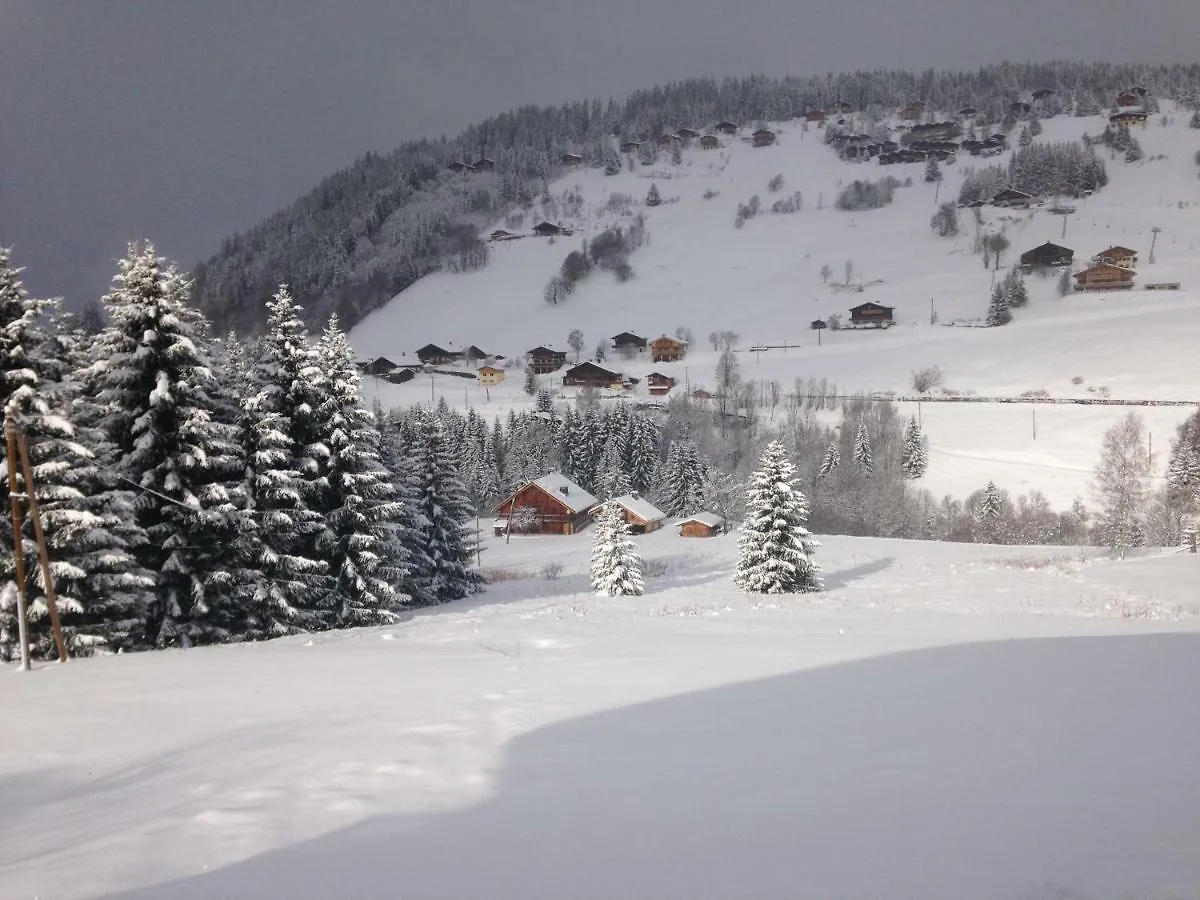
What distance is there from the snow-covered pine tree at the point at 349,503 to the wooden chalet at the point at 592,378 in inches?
2976

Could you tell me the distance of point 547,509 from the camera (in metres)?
60.2

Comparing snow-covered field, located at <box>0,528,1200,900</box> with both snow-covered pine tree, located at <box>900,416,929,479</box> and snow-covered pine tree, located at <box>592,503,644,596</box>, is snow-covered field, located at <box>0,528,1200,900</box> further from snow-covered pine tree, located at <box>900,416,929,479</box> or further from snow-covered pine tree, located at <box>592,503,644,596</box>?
snow-covered pine tree, located at <box>900,416,929,479</box>

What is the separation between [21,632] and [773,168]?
19208cm

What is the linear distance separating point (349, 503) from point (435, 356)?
9975cm

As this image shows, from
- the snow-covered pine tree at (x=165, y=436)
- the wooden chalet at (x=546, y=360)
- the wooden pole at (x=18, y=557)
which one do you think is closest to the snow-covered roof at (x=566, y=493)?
the snow-covered pine tree at (x=165, y=436)

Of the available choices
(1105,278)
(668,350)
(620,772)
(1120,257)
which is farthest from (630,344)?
(620,772)

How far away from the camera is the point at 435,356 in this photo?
116062 mm

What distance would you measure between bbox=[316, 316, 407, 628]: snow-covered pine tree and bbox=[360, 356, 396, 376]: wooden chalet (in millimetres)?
92642

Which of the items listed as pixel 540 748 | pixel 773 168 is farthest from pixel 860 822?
pixel 773 168

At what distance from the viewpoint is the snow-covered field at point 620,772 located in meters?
4.23

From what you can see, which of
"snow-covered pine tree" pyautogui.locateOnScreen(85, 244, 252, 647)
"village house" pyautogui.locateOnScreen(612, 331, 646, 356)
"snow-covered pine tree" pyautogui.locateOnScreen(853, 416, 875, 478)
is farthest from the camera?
"village house" pyautogui.locateOnScreen(612, 331, 646, 356)

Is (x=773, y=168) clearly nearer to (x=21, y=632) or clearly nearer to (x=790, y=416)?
(x=790, y=416)

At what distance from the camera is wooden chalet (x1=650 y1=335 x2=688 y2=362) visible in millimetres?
107562

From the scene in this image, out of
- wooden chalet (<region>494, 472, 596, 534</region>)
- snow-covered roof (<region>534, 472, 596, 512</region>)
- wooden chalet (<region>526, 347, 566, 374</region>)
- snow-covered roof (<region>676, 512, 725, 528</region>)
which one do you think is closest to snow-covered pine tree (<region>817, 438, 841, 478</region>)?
snow-covered roof (<region>676, 512, 725, 528</region>)
